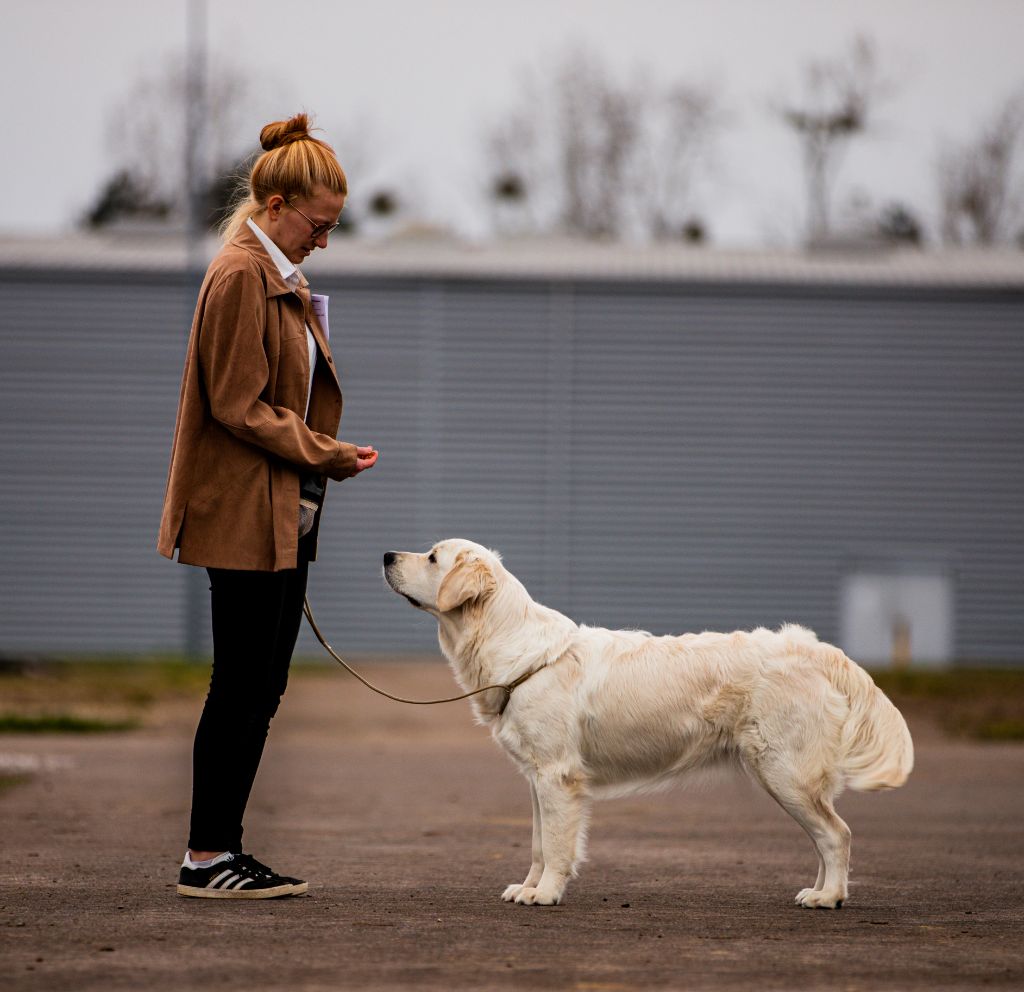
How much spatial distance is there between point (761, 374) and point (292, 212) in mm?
19346

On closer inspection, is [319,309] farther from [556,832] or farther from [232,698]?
[556,832]

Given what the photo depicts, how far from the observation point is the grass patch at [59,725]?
1362cm

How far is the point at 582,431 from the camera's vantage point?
2442cm

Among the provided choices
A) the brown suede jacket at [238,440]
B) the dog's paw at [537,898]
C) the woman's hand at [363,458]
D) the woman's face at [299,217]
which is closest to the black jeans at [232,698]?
the brown suede jacket at [238,440]

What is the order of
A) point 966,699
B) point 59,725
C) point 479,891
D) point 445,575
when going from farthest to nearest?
point 966,699
point 59,725
point 445,575
point 479,891

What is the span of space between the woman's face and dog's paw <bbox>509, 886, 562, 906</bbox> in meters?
2.33

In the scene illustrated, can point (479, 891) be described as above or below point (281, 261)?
below

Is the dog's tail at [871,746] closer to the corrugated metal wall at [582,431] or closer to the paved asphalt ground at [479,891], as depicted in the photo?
the paved asphalt ground at [479,891]

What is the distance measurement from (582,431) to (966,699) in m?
8.53

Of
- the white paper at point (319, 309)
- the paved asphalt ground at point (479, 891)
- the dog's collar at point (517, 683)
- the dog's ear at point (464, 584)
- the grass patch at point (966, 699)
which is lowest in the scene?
the grass patch at point (966, 699)

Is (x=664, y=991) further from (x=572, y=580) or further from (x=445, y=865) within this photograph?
(x=572, y=580)

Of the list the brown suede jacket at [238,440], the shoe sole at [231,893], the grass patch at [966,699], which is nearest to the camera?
the brown suede jacket at [238,440]

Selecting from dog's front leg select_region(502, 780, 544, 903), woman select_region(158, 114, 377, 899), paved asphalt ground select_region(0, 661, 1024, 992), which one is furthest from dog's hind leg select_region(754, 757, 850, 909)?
woman select_region(158, 114, 377, 899)

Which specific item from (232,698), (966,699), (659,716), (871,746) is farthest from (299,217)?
(966,699)
